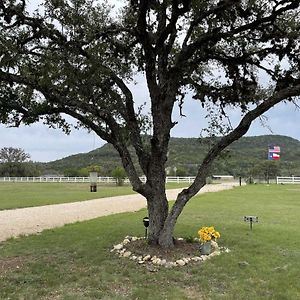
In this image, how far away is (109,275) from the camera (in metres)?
7.63

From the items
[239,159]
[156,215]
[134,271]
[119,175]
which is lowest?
[134,271]

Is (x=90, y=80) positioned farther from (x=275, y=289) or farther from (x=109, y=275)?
(x=275, y=289)

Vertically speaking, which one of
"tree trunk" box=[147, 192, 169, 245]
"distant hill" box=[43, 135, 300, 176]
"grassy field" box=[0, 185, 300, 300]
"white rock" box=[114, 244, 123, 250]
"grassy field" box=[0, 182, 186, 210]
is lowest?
Answer: "grassy field" box=[0, 185, 300, 300]

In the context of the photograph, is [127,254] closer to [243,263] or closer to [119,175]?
[243,263]

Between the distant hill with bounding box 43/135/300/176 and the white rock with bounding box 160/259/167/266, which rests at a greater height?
the distant hill with bounding box 43/135/300/176

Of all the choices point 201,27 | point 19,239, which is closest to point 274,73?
point 201,27

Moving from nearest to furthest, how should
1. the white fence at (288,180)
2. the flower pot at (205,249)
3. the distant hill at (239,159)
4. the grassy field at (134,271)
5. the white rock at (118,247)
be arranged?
the grassy field at (134,271)
the flower pot at (205,249)
the white rock at (118,247)
the white fence at (288,180)
the distant hill at (239,159)

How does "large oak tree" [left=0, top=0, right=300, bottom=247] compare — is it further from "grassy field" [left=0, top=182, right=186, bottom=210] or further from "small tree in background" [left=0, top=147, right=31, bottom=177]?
"small tree in background" [left=0, top=147, right=31, bottom=177]

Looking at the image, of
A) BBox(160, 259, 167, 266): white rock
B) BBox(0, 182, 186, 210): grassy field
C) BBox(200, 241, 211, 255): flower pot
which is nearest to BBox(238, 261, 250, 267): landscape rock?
BBox(200, 241, 211, 255): flower pot

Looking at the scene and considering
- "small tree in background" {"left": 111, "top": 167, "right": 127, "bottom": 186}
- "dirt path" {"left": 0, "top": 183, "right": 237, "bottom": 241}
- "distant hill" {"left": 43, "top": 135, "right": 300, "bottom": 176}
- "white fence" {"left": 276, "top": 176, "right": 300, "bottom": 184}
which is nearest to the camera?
"dirt path" {"left": 0, "top": 183, "right": 237, "bottom": 241}

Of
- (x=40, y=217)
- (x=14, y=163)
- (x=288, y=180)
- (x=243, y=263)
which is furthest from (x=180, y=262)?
(x=14, y=163)

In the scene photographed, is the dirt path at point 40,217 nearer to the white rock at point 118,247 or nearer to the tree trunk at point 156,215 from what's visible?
the white rock at point 118,247

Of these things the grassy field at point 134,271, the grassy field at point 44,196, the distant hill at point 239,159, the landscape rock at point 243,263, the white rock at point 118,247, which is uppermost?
the distant hill at point 239,159

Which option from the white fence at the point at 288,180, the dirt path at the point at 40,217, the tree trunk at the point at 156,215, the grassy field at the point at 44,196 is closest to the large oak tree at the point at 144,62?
the tree trunk at the point at 156,215
